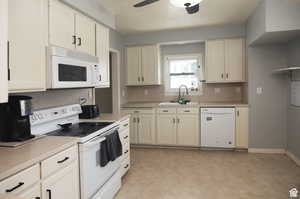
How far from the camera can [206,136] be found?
4.25 m

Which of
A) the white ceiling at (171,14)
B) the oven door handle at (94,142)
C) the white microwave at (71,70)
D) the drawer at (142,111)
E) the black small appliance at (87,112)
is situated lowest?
the oven door handle at (94,142)

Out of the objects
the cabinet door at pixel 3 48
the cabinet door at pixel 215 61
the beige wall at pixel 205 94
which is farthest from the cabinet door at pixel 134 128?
the cabinet door at pixel 3 48

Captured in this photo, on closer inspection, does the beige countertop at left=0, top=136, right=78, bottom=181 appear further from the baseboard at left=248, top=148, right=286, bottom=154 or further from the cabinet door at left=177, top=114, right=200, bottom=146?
the baseboard at left=248, top=148, right=286, bottom=154

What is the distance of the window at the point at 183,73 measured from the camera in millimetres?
4879

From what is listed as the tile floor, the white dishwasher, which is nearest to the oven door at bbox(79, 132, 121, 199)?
the tile floor

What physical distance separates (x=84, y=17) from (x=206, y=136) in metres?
3.01

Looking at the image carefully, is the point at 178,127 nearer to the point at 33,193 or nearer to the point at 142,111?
the point at 142,111

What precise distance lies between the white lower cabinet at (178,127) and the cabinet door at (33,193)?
3.21 m

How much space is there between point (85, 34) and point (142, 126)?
2.43m

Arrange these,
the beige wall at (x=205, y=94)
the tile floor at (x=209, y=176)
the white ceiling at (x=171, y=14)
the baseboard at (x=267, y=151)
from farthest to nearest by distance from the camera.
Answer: the beige wall at (x=205, y=94)
the baseboard at (x=267, y=151)
the white ceiling at (x=171, y=14)
the tile floor at (x=209, y=176)

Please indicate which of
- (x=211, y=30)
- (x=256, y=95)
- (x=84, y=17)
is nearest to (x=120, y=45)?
(x=211, y=30)

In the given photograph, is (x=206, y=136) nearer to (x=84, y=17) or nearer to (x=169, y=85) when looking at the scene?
(x=169, y=85)

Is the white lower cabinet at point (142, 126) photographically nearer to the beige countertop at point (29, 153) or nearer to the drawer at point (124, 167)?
the drawer at point (124, 167)

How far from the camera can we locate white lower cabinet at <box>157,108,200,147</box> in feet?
14.1
